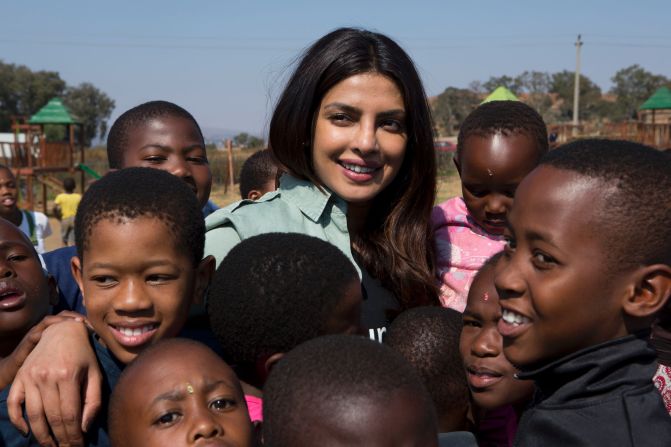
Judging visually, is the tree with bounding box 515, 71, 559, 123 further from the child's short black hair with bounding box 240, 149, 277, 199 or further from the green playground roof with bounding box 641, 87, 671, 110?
the child's short black hair with bounding box 240, 149, 277, 199

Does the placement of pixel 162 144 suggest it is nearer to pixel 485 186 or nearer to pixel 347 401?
pixel 485 186

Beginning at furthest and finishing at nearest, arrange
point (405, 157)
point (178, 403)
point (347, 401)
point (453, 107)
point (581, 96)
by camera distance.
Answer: point (581, 96) → point (453, 107) → point (405, 157) → point (178, 403) → point (347, 401)

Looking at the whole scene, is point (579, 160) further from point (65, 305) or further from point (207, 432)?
point (65, 305)

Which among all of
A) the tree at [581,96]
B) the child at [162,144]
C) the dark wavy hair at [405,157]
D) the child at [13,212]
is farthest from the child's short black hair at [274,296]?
the tree at [581,96]

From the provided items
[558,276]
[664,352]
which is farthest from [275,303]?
[664,352]

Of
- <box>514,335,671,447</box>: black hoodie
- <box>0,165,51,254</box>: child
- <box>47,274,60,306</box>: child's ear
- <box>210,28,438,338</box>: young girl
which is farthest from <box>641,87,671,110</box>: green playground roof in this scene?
<box>514,335,671,447</box>: black hoodie

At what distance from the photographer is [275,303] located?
1984 millimetres

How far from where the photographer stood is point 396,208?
116 inches

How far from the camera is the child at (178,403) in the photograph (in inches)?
70.2

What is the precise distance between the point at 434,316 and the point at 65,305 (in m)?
1.39

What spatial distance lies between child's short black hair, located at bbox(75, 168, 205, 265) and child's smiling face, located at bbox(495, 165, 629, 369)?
3.11ft

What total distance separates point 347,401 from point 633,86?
207ft

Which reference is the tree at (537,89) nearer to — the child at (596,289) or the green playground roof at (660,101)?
the green playground roof at (660,101)

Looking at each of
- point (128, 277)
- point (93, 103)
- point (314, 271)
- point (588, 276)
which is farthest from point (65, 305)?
point (93, 103)
